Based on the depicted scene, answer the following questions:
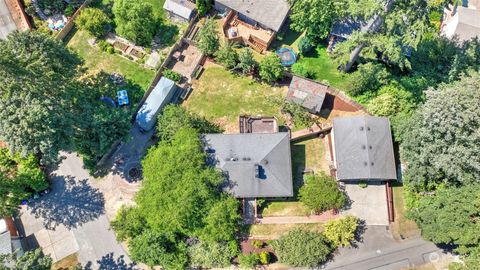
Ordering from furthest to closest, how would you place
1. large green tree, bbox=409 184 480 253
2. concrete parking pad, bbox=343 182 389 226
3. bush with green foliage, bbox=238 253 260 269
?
concrete parking pad, bbox=343 182 389 226 < bush with green foliage, bbox=238 253 260 269 < large green tree, bbox=409 184 480 253

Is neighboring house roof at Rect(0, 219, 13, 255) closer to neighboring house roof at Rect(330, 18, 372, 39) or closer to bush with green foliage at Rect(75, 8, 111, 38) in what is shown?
bush with green foliage at Rect(75, 8, 111, 38)

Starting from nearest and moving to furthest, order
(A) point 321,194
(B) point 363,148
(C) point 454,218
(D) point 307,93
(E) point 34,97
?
(C) point 454,218 < (E) point 34,97 < (A) point 321,194 < (B) point 363,148 < (D) point 307,93

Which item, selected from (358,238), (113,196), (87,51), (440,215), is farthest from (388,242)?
(87,51)

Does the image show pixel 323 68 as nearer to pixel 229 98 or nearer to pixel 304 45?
pixel 304 45

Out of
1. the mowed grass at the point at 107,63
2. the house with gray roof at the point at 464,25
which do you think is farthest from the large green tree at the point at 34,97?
the house with gray roof at the point at 464,25

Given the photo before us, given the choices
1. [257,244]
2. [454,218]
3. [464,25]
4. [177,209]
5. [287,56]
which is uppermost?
[464,25]

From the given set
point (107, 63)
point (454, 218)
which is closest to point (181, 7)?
point (107, 63)

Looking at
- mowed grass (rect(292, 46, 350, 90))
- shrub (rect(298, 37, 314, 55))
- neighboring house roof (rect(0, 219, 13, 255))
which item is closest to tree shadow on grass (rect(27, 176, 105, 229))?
neighboring house roof (rect(0, 219, 13, 255))
